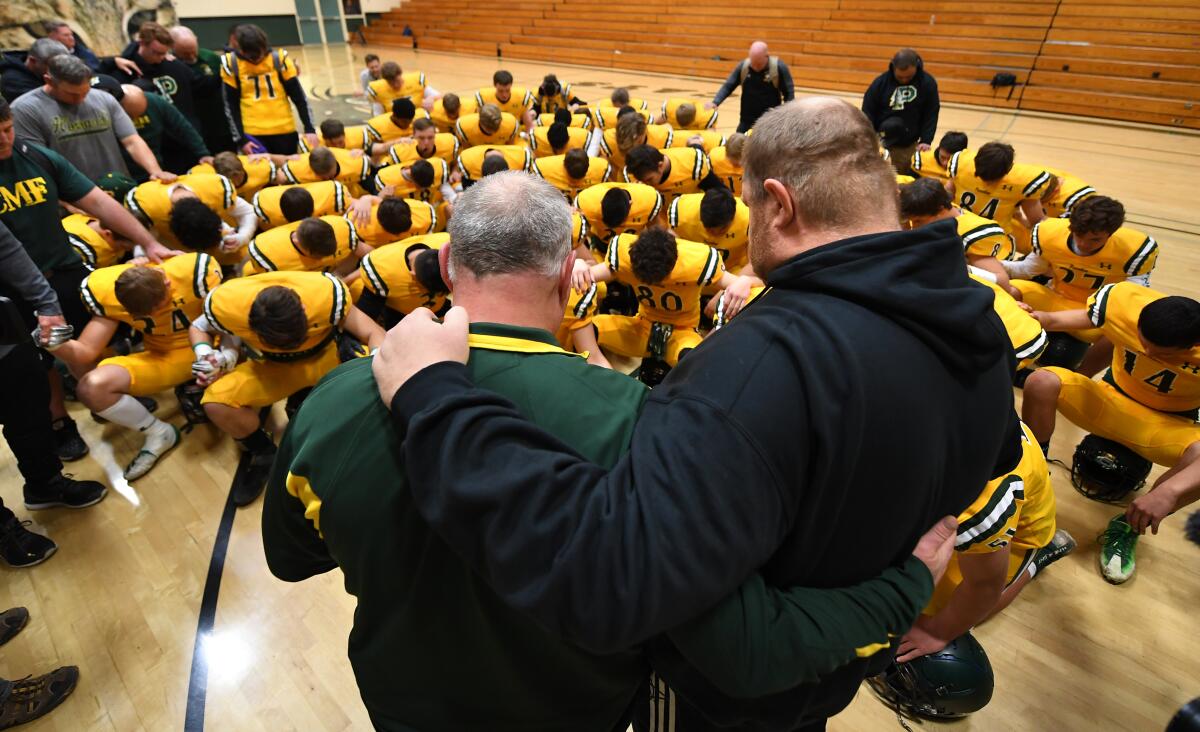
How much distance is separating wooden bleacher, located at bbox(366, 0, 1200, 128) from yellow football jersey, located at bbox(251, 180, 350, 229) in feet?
36.7

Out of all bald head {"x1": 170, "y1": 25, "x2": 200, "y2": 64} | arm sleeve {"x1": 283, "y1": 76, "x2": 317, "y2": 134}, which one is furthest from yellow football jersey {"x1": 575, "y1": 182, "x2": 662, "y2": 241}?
bald head {"x1": 170, "y1": 25, "x2": 200, "y2": 64}

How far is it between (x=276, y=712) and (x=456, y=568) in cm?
176

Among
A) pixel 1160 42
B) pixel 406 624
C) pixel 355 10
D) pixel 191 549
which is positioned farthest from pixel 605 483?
pixel 355 10

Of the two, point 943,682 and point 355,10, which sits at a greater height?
point 355,10

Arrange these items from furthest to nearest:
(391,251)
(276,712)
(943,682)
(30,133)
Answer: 1. (30,133)
2. (391,251)
3. (276,712)
4. (943,682)

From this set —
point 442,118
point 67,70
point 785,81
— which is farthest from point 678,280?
point 442,118

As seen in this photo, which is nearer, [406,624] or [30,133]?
[406,624]

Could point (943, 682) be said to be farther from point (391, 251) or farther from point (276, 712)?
point (391, 251)

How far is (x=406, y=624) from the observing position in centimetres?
102

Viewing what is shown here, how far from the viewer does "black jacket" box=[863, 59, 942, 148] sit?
18.6 feet

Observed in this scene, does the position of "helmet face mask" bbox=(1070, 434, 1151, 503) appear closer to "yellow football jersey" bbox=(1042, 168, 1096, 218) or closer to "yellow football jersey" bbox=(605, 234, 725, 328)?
"yellow football jersey" bbox=(605, 234, 725, 328)

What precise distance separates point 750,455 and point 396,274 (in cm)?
329

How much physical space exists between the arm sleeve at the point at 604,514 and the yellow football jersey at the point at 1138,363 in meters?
2.94

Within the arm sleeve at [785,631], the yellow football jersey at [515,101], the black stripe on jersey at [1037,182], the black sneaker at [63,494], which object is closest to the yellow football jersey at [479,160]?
the yellow football jersey at [515,101]
